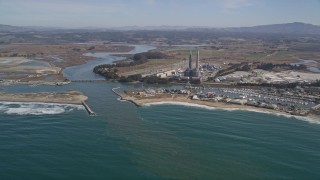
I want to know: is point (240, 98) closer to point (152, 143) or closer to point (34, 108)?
point (152, 143)

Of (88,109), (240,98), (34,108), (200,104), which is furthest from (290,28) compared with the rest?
(34,108)

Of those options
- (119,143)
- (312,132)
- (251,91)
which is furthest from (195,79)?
(119,143)

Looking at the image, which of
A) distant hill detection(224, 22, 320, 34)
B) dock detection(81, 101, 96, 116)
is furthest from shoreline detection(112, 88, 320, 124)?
distant hill detection(224, 22, 320, 34)

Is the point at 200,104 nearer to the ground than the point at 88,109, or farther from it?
nearer to the ground

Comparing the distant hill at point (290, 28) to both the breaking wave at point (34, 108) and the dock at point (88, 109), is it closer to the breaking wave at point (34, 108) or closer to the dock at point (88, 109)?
the dock at point (88, 109)

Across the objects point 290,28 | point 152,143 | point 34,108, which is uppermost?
point 290,28

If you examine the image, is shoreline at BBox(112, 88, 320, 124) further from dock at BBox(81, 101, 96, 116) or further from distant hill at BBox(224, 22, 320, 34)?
distant hill at BBox(224, 22, 320, 34)

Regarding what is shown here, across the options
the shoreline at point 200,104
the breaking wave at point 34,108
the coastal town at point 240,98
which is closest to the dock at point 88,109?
the breaking wave at point 34,108
